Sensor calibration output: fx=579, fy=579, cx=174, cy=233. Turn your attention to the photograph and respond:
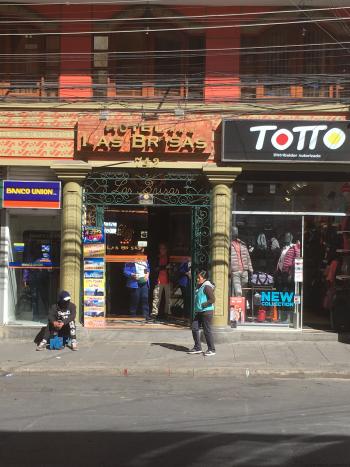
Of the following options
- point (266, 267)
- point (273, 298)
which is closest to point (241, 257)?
point (266, 267)

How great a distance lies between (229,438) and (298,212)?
24.3ft

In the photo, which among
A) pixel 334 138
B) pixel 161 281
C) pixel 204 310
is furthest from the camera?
pixel 161 281

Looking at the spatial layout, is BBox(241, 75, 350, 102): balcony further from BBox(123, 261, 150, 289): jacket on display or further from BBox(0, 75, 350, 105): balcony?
BBox(123, 261, 150, 289): jacket on display

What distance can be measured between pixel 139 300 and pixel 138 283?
1.33 ft

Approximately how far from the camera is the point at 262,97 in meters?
12.4

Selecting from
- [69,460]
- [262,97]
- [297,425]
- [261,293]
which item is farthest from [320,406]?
[262,97]

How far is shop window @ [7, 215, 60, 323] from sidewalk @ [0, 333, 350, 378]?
908 mm

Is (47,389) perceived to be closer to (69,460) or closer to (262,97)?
(69,460)

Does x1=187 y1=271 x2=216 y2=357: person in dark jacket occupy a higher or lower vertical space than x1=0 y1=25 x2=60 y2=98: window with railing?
lower

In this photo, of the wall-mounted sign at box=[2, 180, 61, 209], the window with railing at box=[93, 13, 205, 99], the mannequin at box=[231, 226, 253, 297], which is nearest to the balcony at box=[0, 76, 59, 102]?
the window with railing at box=[93, 13, 205, 99]

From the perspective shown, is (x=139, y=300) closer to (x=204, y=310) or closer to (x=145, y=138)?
(x=204, y=310)

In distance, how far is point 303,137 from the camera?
12.0 meters

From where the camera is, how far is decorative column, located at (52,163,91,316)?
12.3m

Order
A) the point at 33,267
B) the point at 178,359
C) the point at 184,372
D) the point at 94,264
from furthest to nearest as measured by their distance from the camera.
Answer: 1. the point at 33,267
2. the point at 94,264
3. the point at 178,359
4. the point at 184,372
